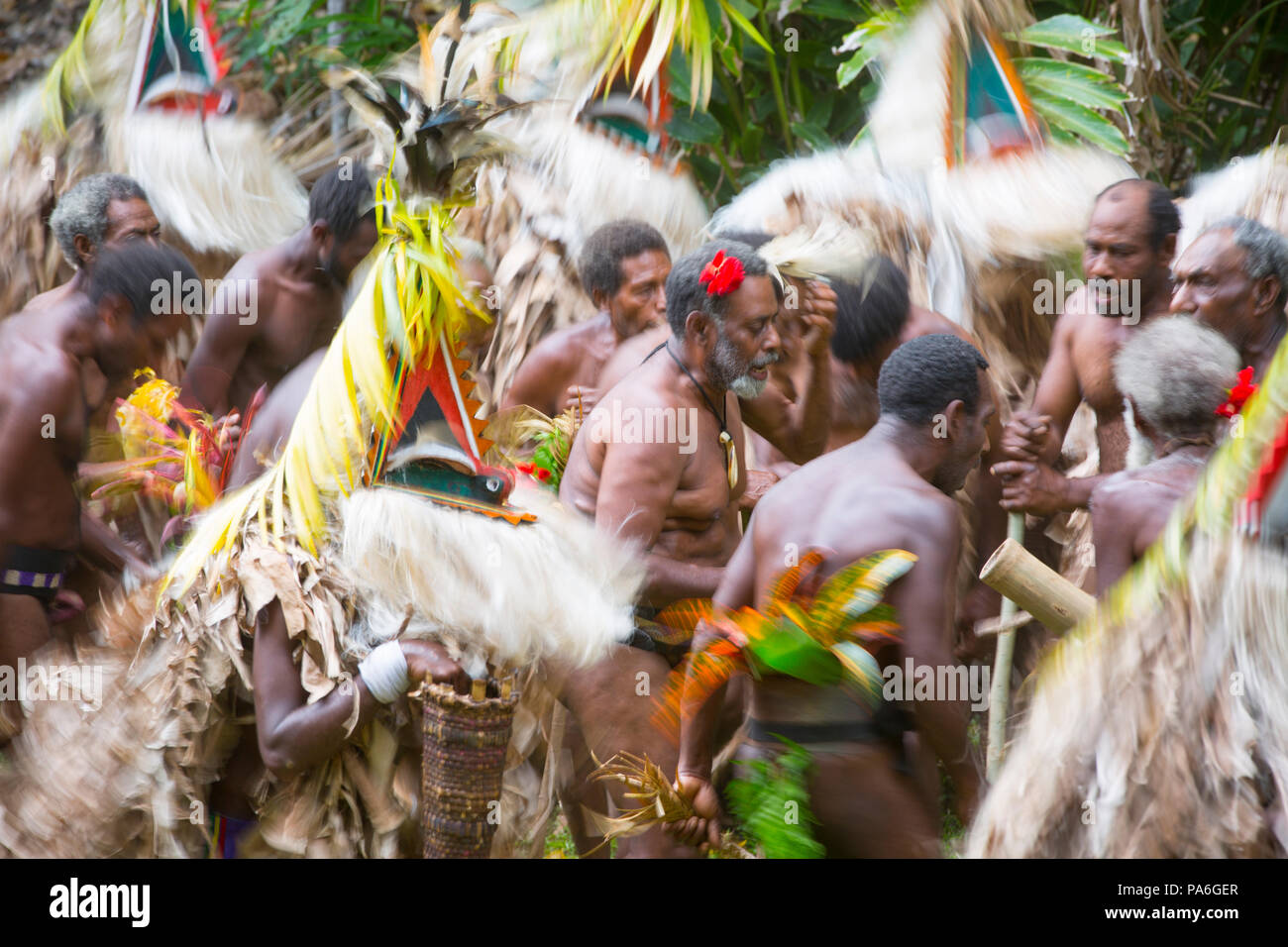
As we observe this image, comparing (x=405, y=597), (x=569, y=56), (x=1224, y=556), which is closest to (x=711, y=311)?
(x=405, y=597)

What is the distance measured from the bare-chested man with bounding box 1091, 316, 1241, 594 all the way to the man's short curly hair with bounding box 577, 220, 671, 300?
1901mm

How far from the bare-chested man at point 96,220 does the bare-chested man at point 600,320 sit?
5.11 feet

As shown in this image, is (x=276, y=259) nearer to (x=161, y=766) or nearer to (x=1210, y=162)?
(x=161, y=766)

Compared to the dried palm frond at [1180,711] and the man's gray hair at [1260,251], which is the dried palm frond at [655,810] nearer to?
the dried palm frond at [1180,711]

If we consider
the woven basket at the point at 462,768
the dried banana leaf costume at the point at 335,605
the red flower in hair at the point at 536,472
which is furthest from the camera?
the red flower in hair at the point at 536,472

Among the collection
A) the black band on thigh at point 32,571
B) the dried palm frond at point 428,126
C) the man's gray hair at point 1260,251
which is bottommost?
the black band on thigh at point 32,571

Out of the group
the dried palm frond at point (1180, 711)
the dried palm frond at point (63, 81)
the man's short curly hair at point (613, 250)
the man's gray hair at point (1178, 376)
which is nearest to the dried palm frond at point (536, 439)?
the man's short curly hair at point (613, 250)

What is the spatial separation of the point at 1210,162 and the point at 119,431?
5526 mm

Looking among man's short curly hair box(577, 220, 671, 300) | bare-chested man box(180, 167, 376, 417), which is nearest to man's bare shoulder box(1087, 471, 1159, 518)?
man's short curly hair box(577, 220, 671, 300)

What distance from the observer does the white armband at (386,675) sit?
2.90 metres

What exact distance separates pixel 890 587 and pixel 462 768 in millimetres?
1019

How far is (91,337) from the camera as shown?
154 inches

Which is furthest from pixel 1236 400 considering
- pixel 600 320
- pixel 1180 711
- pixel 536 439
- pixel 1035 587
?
pixel 600 320

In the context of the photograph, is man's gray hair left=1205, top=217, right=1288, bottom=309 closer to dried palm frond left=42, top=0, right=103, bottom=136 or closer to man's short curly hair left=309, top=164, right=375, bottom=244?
man's short curly hair left=309, top=164, right=375, bottom=244
